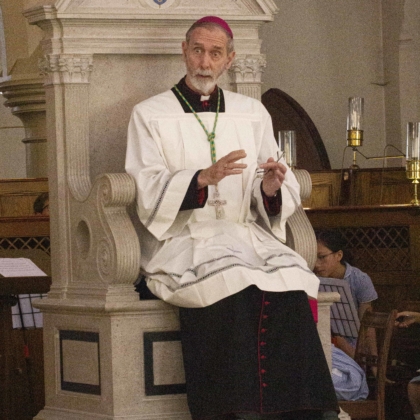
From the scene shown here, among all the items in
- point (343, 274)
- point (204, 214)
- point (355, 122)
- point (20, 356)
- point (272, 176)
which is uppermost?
point (355, 122)

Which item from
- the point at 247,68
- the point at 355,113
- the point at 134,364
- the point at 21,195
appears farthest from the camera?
the point at 21,195

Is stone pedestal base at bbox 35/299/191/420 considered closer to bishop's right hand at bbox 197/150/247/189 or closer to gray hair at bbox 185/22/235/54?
bishop's right hand at bbox 197/150/247/189

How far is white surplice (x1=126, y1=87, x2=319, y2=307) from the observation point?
198 inches

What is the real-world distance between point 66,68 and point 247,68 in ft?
3.05

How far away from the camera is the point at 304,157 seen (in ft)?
51.5

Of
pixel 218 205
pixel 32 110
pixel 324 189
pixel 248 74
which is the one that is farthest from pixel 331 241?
pixel 32 110

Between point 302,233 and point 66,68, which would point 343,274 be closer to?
point 302,233

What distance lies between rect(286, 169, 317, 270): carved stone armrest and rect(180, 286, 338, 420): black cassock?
522mm

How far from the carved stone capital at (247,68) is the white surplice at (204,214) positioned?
0.33m

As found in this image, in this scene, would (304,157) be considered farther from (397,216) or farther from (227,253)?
(227,253)

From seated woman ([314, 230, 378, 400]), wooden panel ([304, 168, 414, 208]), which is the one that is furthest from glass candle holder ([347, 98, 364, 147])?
seated woman ([314, 230, 378, 400])

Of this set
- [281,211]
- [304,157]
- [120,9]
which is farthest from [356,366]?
[304,157]

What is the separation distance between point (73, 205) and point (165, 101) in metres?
0.67

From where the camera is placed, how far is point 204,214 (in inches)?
216
